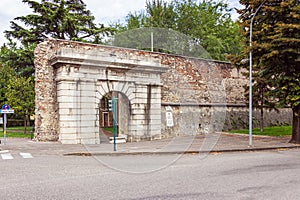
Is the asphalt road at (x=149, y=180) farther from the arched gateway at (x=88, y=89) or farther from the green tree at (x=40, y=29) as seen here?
the green tree at (x=40, y=29)

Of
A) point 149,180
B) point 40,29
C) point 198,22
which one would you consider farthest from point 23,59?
point 149,180

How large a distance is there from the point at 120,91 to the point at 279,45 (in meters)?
8.50

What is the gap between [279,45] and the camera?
49.5 feet

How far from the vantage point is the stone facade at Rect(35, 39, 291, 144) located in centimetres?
1664

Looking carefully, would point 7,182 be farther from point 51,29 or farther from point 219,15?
point 219,15

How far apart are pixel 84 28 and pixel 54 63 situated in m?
14.4

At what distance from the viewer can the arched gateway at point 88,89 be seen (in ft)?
54.3

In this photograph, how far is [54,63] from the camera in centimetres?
1692

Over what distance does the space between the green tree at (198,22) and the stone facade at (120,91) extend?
10963mm

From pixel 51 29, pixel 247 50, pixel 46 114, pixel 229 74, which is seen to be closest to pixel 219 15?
pixel 229 74

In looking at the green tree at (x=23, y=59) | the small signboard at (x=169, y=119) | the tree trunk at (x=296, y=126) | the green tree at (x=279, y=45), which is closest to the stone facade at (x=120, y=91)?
the small signboard at (x=169, y=119)

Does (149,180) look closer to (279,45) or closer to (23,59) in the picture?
(279,45)

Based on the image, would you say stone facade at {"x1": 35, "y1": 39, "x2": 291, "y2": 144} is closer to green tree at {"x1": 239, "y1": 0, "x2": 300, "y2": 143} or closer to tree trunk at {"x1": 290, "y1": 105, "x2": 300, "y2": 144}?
green tree at {"x1": 239, "y1": 0, "x2": 300, "y2": 143}

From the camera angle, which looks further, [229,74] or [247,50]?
[229,74]
